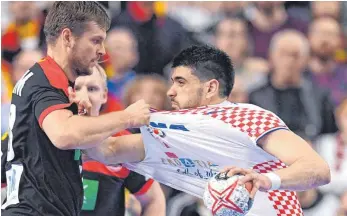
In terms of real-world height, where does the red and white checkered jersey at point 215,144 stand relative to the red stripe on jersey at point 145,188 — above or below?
above

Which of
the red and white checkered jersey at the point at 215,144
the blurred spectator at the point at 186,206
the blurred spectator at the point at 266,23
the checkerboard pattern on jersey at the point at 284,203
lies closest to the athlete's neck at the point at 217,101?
the red and white checkered jersey at the point at 215,144

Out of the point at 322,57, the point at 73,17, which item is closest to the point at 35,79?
the point at 73,17

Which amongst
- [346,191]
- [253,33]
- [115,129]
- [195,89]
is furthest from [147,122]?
[253,33]

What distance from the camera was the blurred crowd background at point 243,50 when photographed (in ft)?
29.3

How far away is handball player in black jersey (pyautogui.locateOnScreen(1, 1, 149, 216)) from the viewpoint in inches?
184

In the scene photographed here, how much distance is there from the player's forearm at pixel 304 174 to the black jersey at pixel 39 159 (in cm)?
136

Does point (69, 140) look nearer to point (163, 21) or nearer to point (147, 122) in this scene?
point (147, 122)

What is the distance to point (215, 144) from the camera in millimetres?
5203

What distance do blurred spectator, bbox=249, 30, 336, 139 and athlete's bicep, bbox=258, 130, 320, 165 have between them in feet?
12.9

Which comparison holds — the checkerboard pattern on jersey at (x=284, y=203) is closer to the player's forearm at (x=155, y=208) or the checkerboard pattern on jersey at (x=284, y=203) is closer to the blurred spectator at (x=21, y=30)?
the player's forearm at (x=155, y=208)

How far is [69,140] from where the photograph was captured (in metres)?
4.58

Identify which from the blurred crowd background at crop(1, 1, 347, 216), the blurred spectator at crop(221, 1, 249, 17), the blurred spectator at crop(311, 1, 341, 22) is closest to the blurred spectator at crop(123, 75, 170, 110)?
the blurred crowd background at crop(1, 1, 347, 216)

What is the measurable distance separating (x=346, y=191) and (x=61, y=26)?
14.9 ft

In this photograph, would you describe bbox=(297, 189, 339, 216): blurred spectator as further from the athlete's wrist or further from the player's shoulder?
the player's shoulder
